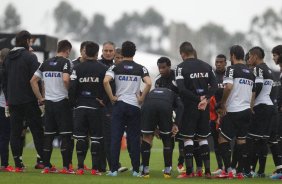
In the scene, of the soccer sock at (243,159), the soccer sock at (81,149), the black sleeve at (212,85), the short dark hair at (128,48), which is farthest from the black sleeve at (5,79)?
the soccer sock at (243,159)

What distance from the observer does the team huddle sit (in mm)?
16516

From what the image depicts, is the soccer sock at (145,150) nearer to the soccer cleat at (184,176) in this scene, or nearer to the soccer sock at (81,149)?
the soccer cleat at (184,176)

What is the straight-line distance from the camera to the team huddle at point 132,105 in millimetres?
16516

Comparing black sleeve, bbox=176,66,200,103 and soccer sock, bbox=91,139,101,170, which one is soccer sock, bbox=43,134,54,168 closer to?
soccer sock, bbox=91,139,101,170

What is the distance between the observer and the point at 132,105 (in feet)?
54.4

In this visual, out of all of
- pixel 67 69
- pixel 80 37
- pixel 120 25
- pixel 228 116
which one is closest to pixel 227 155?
pixel 228 116

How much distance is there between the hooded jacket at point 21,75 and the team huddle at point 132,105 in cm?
2

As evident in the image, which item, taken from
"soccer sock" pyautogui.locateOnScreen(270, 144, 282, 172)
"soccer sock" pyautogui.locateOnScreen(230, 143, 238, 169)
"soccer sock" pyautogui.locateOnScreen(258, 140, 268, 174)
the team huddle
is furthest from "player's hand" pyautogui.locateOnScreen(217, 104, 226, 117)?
"soccer sock" pyautogui.locateOnScreen(270, 144, 282, 172)

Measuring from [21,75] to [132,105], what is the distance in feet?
7.39

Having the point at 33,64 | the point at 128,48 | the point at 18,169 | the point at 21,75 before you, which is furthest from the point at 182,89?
the point at 18,169

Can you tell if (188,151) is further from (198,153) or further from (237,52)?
(237,52)

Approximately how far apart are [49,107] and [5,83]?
1.30 meters

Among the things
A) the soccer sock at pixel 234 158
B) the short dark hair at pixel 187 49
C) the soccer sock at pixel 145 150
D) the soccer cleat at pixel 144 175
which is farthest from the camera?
the soccer sock at pixel 234 158

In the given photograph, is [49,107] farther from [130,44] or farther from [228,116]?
[228,116]
